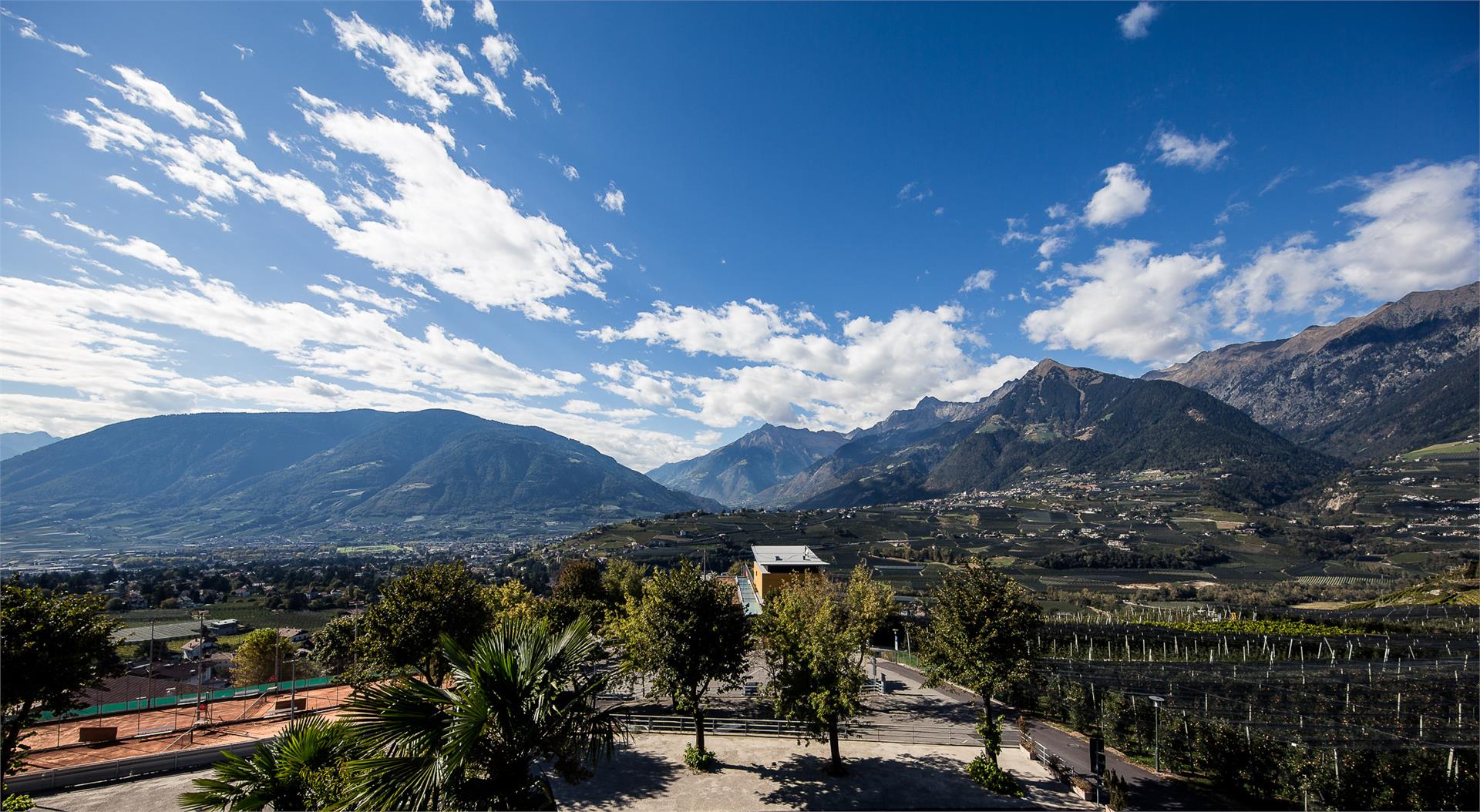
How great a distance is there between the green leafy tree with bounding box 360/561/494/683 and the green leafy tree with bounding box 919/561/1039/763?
54.4 ft

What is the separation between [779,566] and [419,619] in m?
45.0

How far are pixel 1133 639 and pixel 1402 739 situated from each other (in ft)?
74.6

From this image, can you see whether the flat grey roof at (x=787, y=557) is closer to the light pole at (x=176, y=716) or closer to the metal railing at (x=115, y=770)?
the light pole at (x=176, y=716)

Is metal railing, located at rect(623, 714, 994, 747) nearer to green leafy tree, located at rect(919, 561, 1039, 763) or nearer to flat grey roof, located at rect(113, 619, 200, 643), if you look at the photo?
green leafy tree, located at rect(919, 561, 1039, 763)

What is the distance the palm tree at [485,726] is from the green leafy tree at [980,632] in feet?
44.6

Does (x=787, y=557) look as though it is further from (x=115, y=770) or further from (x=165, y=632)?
(x=165, y=632)

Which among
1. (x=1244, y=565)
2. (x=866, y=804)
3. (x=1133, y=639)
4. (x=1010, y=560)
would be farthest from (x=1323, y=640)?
(x=1244, y=565)

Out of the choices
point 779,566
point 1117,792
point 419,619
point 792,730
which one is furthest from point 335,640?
point 779,566

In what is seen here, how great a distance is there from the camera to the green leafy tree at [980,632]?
56.0 feet

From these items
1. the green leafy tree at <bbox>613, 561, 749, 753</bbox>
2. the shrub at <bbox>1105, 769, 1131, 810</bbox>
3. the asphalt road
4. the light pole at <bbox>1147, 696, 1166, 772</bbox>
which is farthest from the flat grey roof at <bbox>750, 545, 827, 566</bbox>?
the shrub at <bbox>1105, 769, 1131, 810</bbox>

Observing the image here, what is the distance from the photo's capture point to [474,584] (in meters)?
20.9

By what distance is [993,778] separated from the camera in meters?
17.0

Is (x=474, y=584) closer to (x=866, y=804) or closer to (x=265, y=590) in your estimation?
(x=866, y=804)

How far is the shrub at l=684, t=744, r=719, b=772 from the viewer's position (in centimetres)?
1842
